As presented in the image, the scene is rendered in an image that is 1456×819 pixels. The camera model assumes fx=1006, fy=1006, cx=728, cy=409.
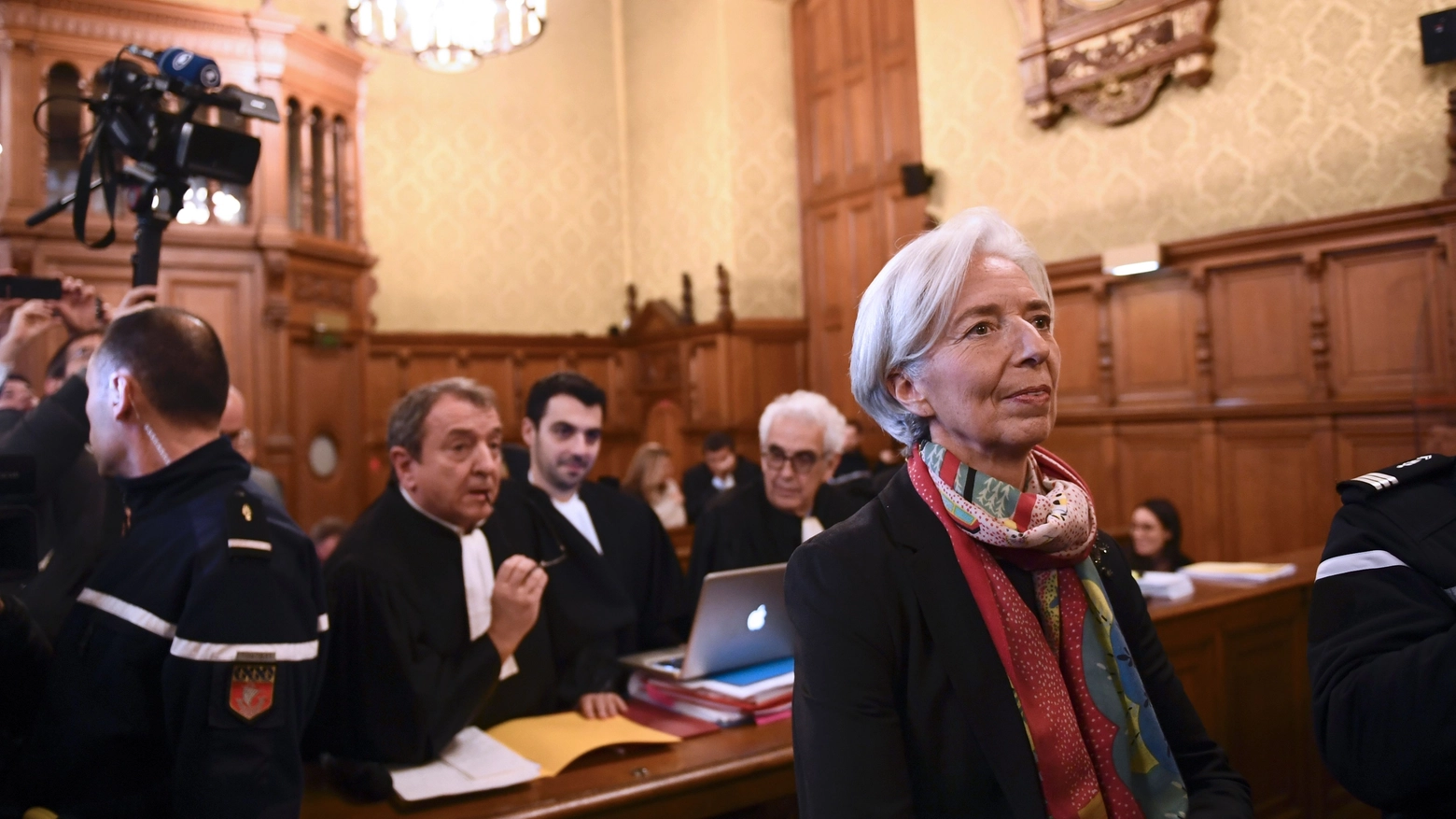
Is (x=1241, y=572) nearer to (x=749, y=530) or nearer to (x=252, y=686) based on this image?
(x=749, y=530)

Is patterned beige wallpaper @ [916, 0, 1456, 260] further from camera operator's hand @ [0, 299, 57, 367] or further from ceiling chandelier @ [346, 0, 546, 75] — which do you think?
camera operator's hand @ [0, 299, 57, 367]

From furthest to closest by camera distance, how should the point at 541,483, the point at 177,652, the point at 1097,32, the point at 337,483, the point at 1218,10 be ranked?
the point at 337,483 → the point at 1097,32 → the point at 1218,10 → the point at 541,483 → the point at 177,652

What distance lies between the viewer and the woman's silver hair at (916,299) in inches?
52.9

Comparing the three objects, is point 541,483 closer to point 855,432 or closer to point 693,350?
point 855,432

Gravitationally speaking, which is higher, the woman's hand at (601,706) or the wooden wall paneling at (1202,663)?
the woman's hand at (601,706)

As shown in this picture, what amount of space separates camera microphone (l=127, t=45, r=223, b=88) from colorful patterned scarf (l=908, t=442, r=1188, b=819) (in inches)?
83.8

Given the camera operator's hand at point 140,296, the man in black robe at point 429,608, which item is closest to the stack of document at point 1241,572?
the man in black robe at point 429,608

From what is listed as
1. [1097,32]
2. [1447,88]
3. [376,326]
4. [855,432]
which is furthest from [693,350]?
[1447,88]

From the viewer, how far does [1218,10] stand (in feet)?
20.1

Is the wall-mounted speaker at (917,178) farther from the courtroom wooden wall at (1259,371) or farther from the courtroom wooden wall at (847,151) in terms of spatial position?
the courtroom wooden wall at (1259,371)

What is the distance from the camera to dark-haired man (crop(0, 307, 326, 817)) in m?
1.59

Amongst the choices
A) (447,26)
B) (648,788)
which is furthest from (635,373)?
(648,788)

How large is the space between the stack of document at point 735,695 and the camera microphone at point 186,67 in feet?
6.04

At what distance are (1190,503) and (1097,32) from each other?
310 cm
